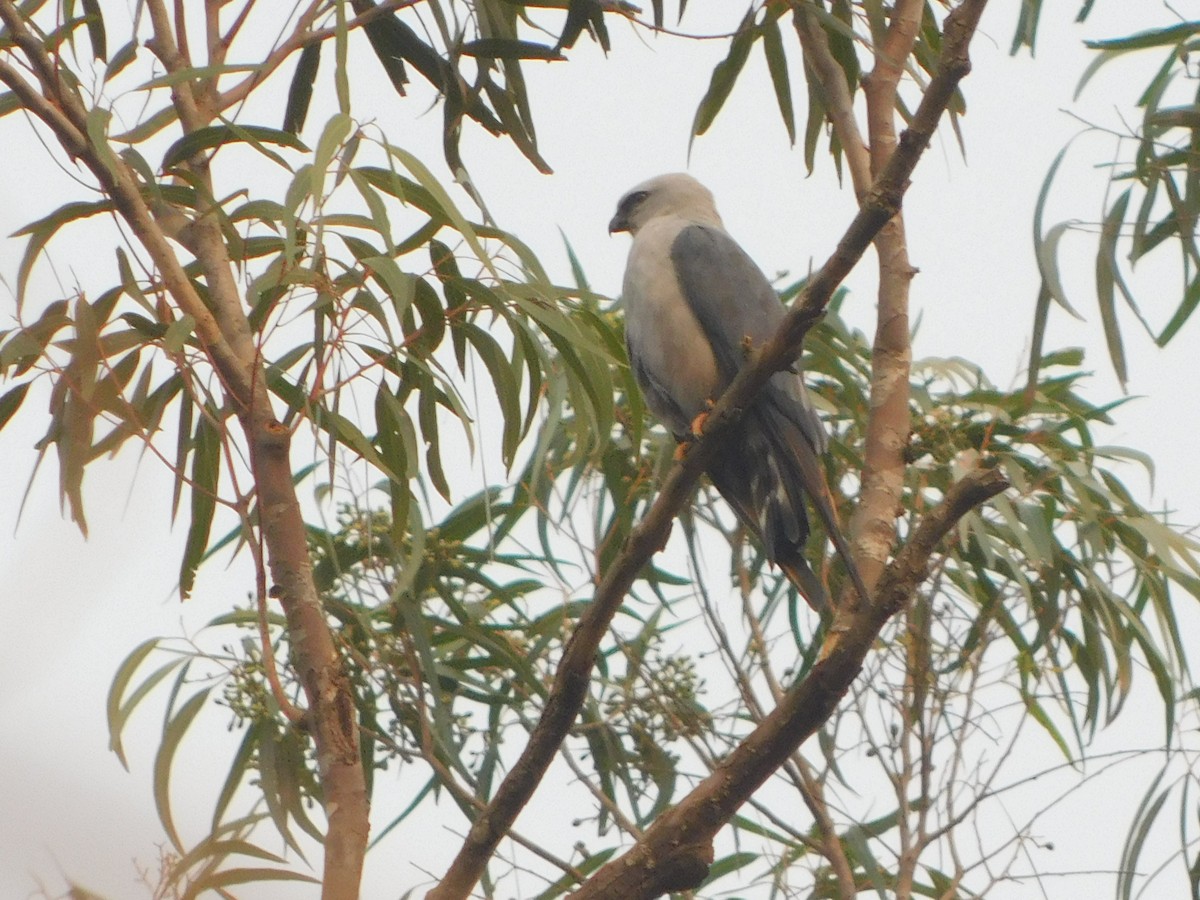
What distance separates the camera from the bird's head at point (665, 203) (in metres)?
3.53

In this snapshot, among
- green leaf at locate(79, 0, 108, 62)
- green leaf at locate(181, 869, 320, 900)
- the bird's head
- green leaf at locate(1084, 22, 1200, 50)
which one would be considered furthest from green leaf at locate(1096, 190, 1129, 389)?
green leaf at locate(79, 0, 108, 62)

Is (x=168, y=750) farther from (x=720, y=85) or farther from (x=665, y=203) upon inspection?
(x=665, y=203)

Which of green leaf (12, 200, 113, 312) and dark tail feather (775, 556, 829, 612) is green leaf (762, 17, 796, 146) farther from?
green leaf (12, 200, 113, 312)

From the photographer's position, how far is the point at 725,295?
9.66 ft

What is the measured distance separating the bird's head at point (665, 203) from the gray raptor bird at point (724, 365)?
27cm

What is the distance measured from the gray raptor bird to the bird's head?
10.5 inches

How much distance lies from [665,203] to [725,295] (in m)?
0.71

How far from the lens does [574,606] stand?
121 inches

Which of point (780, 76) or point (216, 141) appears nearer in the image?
point (216, 141)

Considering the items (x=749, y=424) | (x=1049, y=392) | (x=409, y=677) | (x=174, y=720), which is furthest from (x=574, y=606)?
(x=1049, y=392)

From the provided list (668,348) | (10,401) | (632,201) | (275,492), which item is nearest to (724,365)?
(668,348)

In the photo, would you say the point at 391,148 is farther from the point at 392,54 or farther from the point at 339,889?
the point at 339,889

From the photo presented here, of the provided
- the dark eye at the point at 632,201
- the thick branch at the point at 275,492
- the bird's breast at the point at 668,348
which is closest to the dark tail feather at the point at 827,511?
the bird's breast at the point at 668,348

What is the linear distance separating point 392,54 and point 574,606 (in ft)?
4.10
